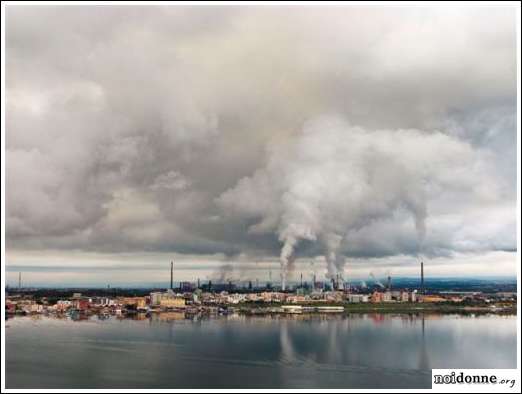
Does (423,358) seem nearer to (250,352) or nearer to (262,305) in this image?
(250,352)

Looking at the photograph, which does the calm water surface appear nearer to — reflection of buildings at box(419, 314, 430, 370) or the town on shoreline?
reflection of buildings at box(419, 314, 430, 370)

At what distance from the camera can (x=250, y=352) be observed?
8.58 meters

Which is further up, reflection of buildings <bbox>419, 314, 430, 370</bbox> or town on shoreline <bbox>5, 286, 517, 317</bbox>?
reflection of buildings <bbox>419, 314, 430, 370</bbox>

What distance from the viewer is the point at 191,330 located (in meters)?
12.0

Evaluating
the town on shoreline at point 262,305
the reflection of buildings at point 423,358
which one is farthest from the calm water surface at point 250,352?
the town on shoreline at point 262,305

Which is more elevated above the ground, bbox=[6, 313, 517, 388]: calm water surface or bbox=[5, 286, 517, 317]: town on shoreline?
bbox=[6, 313, 517, 388]: calm water surface

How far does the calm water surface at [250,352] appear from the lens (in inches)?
259

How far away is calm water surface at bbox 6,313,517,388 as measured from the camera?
657cm

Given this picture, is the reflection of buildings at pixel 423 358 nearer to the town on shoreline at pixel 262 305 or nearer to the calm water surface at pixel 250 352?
the calm water surface at pixel 250 352

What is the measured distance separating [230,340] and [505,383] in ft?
19.2

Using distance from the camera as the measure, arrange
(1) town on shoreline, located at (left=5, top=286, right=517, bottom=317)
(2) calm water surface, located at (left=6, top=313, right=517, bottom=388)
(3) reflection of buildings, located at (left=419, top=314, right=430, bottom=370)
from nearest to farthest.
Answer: (2) calm water surface, located at (left=6, top=313, right=517, bottom=388) < (3) reflection of buildings, located at (left=419, top=314, right=430, bottom=370) < (1) town on shoreline, located at (left=5, top=286, right=517, bottom=317)

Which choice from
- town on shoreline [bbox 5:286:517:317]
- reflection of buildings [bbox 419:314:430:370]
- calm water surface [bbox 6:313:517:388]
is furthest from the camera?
town on shoreline [bbox 5:286:517:317]

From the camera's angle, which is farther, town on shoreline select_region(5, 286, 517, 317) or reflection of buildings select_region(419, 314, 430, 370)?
town on shoreline select_region(5, 286, 517, 317)

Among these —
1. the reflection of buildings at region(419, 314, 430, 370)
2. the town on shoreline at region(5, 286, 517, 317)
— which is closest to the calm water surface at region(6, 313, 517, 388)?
the reflection of buildings at region(419, 314, 430, 370)
